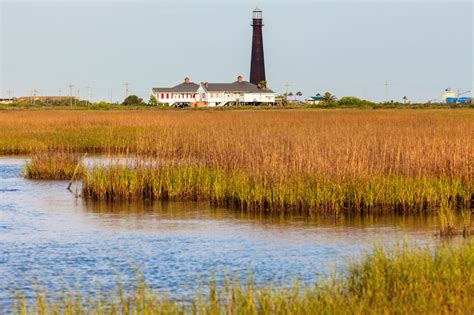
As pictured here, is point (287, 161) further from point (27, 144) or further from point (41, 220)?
point (27, 144)

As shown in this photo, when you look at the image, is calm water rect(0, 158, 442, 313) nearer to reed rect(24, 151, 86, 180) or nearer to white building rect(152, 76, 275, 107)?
reed rect(24, 151, 86, 180)

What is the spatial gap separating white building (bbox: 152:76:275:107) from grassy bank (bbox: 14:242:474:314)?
3650 inches

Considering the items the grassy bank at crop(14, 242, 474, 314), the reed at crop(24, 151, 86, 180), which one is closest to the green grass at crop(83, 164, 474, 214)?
the reed at crop(24, 151, 86, 180)

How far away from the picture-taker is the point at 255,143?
18219mm

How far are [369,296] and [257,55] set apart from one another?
97168 millimetres

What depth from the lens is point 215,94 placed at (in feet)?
346

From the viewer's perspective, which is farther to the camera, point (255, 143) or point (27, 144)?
point (27, 144)

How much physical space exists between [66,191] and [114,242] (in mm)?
6331

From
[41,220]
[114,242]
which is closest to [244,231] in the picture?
[114,242]

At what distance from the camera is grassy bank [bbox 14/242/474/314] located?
6.97 metres

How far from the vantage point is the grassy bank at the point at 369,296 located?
22.9 feet

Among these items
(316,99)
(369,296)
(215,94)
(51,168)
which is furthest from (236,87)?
(369,296)

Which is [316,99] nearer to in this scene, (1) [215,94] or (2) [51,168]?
(1) [215,94]

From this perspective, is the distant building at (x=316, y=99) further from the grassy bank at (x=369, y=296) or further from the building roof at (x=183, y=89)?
the grassy bank at (x=369, y=296)
